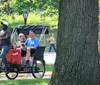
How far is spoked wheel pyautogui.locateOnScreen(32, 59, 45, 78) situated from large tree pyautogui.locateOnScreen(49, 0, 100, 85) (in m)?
5.87

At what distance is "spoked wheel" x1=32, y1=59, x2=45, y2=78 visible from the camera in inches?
555

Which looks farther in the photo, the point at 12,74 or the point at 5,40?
the point at 12,74

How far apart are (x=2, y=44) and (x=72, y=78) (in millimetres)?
5649

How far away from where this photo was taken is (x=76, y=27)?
8.16m

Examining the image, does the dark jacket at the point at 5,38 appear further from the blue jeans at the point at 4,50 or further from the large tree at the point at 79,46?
the large tree at the point at 79,46

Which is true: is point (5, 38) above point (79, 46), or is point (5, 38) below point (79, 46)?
below

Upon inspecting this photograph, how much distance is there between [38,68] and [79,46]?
20.2 feet

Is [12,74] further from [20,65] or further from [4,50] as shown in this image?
[4,50]

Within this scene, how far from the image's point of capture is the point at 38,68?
14.2 meters

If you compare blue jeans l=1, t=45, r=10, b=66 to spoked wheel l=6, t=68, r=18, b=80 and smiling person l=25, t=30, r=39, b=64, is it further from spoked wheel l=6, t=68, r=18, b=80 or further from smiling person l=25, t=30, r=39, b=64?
smiling person l=25, t=30, r=39, b=64

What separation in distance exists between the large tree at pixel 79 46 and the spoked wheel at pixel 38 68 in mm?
5867

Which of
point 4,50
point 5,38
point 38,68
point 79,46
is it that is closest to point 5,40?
point 5,38

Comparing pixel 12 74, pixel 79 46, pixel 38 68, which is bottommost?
pixel 12 74

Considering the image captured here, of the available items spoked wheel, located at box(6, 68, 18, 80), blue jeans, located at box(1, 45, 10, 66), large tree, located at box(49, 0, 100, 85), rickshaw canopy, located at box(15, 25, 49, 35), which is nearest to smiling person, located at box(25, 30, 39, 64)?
spoked wheel, located at box(6, 68, 18, 80)
